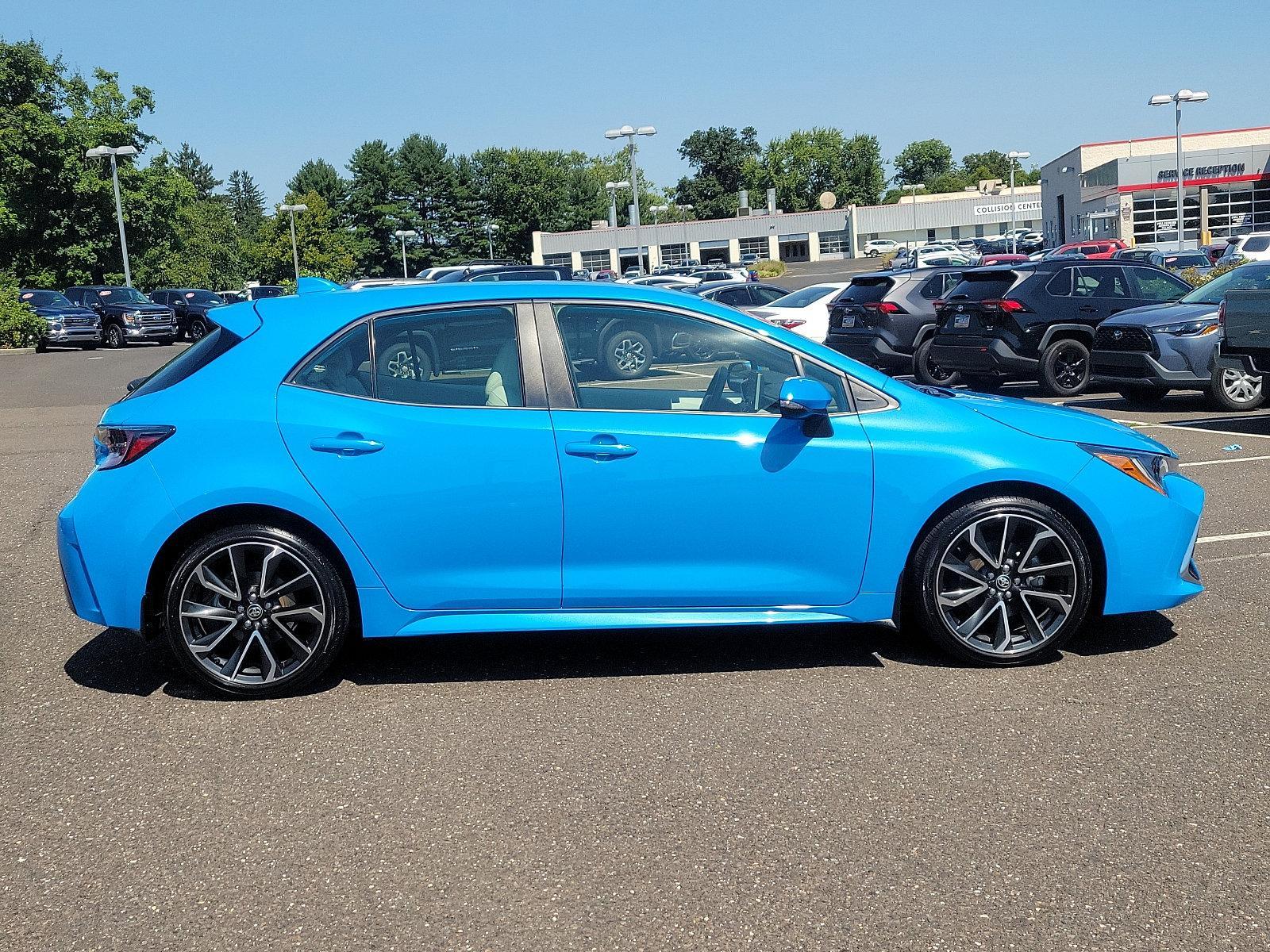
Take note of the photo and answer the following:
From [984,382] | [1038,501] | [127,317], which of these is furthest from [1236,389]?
[127,317]

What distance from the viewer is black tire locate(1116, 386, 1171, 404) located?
14484 mm

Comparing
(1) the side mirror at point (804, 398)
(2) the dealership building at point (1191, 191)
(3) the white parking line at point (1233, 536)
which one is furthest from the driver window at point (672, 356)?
(2) the dealership building at point (1191, 191)

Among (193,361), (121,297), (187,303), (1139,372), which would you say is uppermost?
(121,297)

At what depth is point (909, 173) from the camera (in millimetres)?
193625

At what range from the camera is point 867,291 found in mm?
18469

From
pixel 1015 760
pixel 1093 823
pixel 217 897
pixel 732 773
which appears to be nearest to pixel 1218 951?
pixel 1093 823

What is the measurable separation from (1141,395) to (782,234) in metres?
102

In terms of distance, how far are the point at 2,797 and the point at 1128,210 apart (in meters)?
69.6

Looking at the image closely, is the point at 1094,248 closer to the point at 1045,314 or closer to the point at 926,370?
the point at 926,370

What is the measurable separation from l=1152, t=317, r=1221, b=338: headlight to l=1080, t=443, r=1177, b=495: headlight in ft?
29.8

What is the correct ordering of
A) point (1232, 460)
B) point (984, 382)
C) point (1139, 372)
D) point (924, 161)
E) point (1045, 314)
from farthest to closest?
point (924, 161) → point (984, 382) → point (1045, 314) → point (1139, 372) → point (1232, 460)

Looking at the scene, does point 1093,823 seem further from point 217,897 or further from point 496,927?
point 217,897

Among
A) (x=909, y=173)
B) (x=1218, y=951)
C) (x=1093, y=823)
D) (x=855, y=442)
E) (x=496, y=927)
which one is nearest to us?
(x=1218, y=951)

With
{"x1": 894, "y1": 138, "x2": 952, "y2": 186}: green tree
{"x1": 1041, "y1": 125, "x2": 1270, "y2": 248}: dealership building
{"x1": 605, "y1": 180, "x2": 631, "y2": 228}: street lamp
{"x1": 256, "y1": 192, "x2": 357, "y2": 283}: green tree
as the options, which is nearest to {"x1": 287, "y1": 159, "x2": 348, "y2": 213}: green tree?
{"x1": 256, "y1": 192, "x2": 357, "y2": 283}: green tree
